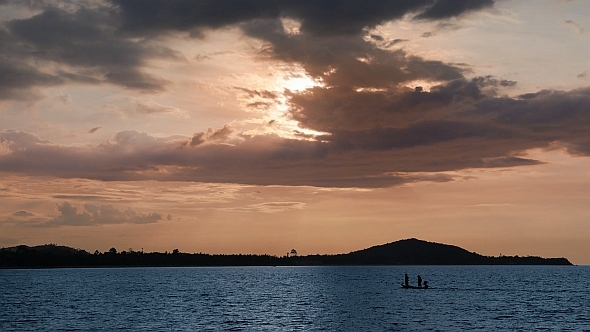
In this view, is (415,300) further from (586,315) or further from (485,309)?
(586,315)

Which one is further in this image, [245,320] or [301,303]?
[301,303]

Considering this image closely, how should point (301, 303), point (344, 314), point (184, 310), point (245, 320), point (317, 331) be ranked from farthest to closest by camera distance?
point (301, 303), point (184, 310), point (344, 314), point (245, 320), point (317, 331)

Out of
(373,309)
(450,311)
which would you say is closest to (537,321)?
(450,311)

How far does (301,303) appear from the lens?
116500 mm

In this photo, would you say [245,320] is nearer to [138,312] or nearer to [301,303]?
[138,312]

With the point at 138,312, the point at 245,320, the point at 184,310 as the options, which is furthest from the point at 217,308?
the point at 245,320

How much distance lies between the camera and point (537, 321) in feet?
278

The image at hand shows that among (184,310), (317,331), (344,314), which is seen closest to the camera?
(317,331)

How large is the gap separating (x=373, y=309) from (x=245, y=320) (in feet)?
81.3

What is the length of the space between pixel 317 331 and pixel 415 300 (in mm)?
51077

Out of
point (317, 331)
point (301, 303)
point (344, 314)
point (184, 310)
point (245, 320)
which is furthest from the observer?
point (301, 303)

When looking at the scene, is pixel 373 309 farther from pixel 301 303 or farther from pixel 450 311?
pixel 301 303

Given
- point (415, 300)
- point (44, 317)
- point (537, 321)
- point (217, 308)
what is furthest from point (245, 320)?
point (415, 300)

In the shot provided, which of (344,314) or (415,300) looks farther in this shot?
(415,300)
